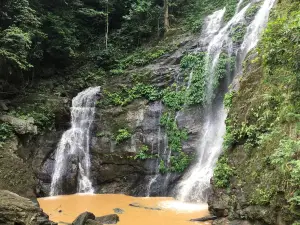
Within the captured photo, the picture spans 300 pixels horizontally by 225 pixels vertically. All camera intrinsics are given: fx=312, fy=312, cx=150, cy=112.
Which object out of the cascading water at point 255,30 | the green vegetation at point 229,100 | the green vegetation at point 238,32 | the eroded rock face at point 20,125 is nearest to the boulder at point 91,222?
the green vegetation at point 229,100

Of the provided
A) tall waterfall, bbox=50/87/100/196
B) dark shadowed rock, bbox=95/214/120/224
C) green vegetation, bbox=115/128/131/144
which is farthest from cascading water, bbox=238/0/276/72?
dark shadowed rock, bbox=95/214/120/224

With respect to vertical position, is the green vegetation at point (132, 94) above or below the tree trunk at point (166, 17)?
below

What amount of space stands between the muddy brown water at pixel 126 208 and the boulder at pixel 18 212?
4.62 feet

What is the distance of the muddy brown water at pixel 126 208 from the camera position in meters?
9.80

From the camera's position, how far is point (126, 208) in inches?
454

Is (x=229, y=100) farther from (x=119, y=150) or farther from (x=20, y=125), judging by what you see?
(x=20, y=125)

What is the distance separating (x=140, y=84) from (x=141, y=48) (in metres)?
5.62

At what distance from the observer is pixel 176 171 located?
1440 cm

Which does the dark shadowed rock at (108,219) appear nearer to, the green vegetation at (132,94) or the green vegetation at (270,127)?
the green vegetation at (270,127)

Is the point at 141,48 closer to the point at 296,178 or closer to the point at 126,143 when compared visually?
the point at 126,143

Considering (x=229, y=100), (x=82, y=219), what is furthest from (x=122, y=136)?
(x=82, y=219)

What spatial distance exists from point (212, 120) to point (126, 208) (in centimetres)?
620

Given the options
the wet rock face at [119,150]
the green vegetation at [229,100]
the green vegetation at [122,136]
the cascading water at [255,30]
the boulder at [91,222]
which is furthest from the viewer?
the cascading water at [255,30]

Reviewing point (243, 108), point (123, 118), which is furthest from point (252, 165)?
point (123, 118)
